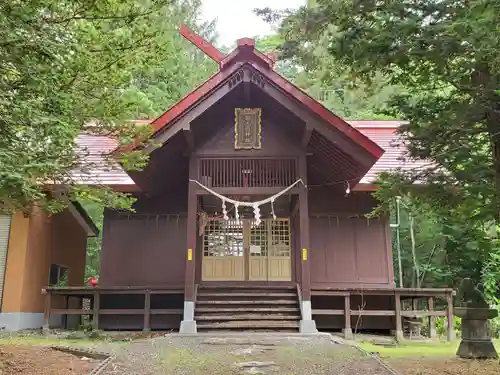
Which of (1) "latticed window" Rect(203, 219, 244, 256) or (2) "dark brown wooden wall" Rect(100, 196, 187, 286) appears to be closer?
(2) "dark brown wooden wall" Rect(100, 196, 187, 286)

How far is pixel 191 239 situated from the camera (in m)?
9.26

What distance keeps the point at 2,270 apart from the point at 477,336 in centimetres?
958

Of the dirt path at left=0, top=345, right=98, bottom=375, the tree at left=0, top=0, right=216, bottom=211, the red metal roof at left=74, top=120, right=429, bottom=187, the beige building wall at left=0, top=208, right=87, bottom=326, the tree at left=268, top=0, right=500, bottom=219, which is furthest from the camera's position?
the red metal roof at left=74, top=120, right=429, bottom=187

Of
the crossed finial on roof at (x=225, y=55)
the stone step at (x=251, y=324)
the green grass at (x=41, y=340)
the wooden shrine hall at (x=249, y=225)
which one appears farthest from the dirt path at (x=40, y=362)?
the crossed finial on roof at (x=225, y=55)

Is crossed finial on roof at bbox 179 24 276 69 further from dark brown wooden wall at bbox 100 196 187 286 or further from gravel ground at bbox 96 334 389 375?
gravel ground at bbox 96 334 389 375

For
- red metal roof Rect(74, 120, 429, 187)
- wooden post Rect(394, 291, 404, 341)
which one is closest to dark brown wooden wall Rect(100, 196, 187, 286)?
red metal roof Rect(74, 120, 429, 187)

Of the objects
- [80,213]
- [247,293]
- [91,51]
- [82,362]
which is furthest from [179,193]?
[91,51]

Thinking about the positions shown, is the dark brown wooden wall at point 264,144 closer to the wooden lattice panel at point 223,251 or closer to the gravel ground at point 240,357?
the wooden lattice panel at point 223,251

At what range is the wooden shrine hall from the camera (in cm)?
909

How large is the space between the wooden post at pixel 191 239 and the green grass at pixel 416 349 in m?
3.24

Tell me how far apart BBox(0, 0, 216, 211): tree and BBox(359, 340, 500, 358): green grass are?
4.83m

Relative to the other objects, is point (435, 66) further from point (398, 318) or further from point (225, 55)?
point (398, 318)

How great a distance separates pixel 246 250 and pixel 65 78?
7261mm

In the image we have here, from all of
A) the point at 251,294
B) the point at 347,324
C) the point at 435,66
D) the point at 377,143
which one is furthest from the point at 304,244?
the point at 435,66
